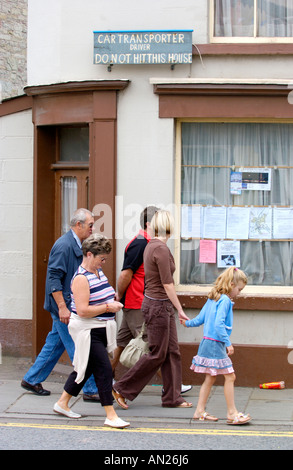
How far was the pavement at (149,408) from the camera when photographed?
694 centimetres

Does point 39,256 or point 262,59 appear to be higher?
point 262,59

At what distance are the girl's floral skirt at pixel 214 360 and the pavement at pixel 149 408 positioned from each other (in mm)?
510

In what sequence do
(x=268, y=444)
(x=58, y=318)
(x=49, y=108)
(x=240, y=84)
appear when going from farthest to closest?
(x=49, y=108) < (x=240, y=84) < (x=58, y=318) < (x=268, y=444)

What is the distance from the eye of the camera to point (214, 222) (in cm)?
864

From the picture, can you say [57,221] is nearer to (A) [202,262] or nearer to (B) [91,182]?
(B) [91,182]

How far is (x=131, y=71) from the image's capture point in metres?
8.45

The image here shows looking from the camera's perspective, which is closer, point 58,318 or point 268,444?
point 268,444

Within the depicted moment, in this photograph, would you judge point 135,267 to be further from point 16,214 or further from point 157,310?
point 16,214

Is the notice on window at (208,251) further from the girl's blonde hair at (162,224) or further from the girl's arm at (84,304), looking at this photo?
the girl's arm at (84,304)

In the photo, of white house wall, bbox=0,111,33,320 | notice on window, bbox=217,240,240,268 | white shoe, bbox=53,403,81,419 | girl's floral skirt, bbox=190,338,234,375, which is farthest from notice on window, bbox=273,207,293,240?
white shoe, bbox=53,403,81,419

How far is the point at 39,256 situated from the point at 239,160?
8.88 ft

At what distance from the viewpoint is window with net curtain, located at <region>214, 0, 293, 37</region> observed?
857 cm

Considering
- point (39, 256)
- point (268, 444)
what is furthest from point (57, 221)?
point (268, 444)

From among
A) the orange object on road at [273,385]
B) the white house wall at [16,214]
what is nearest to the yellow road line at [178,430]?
the orange object on road at [273,385]
